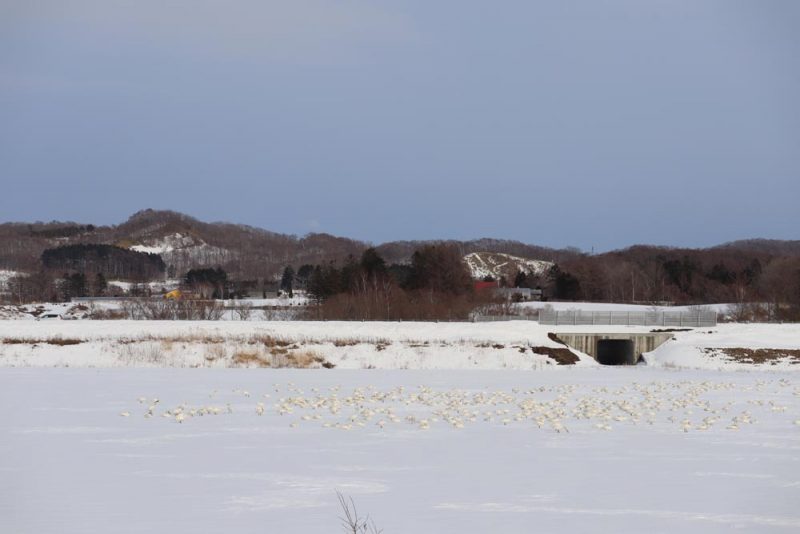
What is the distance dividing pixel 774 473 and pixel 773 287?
99.1 metres

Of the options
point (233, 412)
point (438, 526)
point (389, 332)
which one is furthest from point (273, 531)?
point (389, 332)

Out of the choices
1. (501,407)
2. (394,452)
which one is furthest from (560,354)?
(394,452)

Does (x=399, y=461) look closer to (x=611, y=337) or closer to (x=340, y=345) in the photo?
(x=340, y=345)

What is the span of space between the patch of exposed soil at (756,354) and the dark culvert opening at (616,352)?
5.60 meters

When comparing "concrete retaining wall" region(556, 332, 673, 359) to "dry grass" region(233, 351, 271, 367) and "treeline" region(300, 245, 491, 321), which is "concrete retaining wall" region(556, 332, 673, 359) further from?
"treeline" region(300, 245, 491, 321)

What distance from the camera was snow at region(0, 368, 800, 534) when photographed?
10.1 meters

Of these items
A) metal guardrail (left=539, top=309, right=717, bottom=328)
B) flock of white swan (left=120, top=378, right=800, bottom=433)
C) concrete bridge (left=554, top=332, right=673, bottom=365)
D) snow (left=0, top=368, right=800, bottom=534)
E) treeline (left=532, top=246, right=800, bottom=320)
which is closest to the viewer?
snow (left=0, top=368, right=800, bottom=534)

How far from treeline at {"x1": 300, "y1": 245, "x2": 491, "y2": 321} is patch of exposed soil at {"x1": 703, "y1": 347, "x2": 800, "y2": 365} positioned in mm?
26751

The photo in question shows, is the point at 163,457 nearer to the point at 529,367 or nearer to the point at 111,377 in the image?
the point at 111,377

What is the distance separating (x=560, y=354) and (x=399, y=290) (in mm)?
45958

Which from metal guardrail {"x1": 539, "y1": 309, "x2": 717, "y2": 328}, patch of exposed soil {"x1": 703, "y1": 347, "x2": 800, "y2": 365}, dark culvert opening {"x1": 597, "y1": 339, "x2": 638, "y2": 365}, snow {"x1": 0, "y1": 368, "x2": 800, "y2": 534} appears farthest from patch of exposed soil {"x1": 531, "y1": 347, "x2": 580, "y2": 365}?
snow {"x1": 0, "y1": 368, "x2": 800, "y2": 534}

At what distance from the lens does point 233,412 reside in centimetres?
2011

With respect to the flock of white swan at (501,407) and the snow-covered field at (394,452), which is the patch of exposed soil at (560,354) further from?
the flock of white swan at (501,407)

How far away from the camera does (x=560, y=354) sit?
148 feet
